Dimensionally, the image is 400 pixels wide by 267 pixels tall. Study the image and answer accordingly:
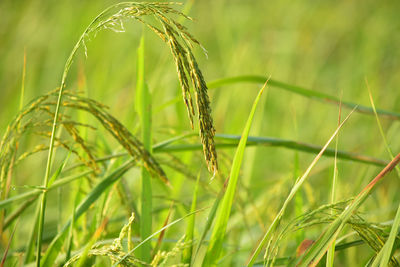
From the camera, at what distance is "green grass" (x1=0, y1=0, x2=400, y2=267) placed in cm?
92

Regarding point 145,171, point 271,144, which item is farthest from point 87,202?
point 271,144

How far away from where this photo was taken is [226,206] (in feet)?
3.23

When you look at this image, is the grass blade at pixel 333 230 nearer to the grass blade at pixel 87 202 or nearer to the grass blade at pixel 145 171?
the grass blade at pixel 145 171

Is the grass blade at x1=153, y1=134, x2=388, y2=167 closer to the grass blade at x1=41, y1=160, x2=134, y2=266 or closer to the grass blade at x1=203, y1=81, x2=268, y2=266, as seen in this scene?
the grass blade at x1=41, y1=160, x2=134, y2=266

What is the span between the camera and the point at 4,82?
3.17 meters

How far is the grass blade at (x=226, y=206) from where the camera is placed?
3.18 feet

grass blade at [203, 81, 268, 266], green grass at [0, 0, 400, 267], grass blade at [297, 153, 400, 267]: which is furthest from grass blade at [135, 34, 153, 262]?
grass blade at [297, 153, 400, 267]

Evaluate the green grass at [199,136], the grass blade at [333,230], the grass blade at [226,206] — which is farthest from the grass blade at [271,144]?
the grass blade at [333,230]

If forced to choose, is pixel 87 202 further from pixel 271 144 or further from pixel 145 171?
pixel 271 144

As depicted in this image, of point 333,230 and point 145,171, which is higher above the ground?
point 145,171

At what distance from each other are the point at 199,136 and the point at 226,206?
0.44 m

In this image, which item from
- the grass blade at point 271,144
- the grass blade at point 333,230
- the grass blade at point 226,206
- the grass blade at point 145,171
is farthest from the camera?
the grass blade at point 271,144

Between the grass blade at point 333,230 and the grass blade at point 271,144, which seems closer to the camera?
the grass blade at point 333,230

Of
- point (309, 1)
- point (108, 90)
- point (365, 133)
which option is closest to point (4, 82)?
point (108, 90)
